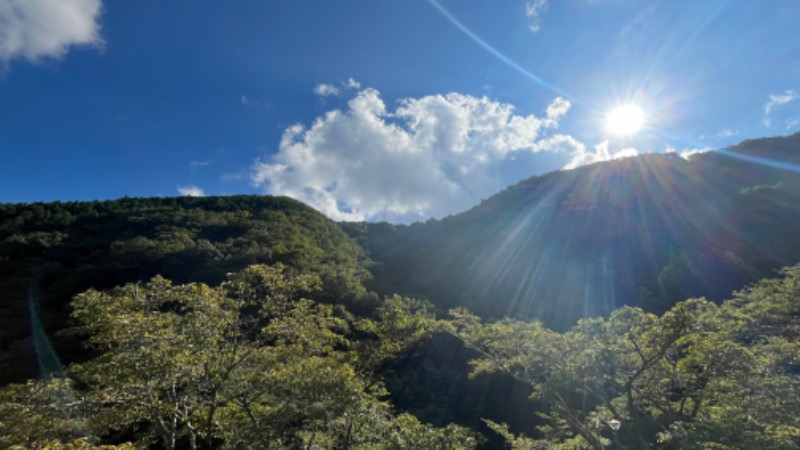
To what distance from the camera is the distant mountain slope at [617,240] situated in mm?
38094

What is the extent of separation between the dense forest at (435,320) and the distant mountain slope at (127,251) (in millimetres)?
310

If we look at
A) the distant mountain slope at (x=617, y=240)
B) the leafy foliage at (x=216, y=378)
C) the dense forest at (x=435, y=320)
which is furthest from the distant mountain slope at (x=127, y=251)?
the leafy foliage at (x=216, y=378)

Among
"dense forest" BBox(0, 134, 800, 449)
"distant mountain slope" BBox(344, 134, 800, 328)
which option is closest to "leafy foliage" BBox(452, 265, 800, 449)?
"dense forest" BBox(0, 134, 800, 449)

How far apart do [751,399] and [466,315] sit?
24.9 ft

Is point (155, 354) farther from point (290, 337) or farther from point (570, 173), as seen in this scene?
point (570, 173)

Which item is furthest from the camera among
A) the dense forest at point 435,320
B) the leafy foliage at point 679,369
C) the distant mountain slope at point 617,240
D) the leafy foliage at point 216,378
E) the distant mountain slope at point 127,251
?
the distant mountain slope at point 617,240

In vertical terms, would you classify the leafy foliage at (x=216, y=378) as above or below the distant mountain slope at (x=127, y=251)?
below

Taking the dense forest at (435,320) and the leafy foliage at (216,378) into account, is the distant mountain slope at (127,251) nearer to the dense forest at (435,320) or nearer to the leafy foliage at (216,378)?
the dense forest at (435,320)

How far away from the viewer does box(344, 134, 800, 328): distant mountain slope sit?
1500 inches

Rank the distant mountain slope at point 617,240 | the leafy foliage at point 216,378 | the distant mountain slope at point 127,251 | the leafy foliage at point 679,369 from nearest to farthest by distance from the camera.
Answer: the leafy foliage at point 679,369 → the leafy foliage at point 216,378 → the distant mountain slope at point 127,251 → the distant mountain slope at point 617,240

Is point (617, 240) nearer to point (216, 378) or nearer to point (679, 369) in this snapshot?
point (679, 369)

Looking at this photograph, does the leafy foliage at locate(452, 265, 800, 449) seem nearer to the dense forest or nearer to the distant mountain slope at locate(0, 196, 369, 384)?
the dense forest

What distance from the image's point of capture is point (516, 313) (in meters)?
39.1

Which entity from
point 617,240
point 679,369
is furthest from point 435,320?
point 617,240
